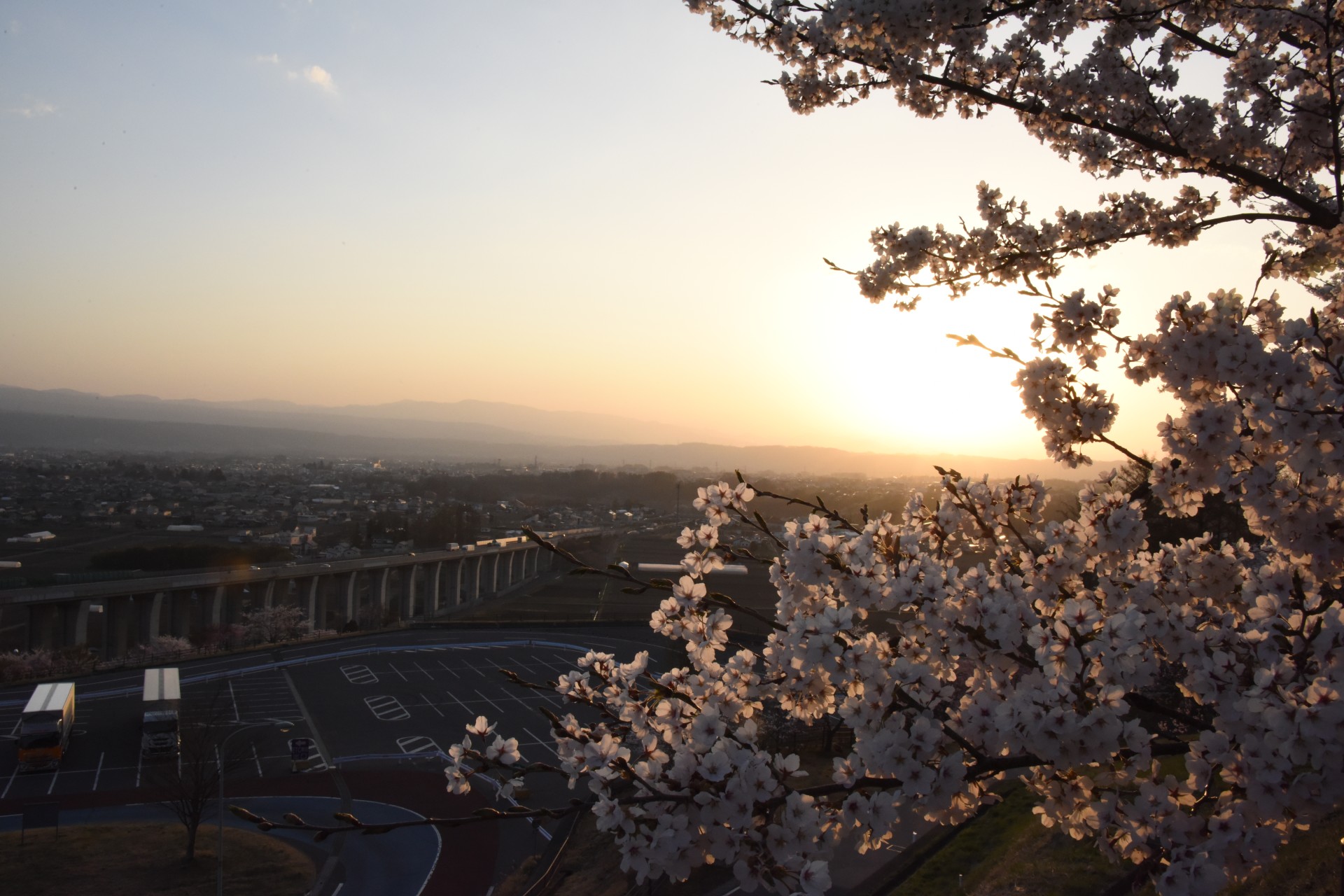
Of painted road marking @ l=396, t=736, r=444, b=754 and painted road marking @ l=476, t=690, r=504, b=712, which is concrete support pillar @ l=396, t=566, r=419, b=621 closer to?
painted road marking @ l=476, t=690, r=504, b=712

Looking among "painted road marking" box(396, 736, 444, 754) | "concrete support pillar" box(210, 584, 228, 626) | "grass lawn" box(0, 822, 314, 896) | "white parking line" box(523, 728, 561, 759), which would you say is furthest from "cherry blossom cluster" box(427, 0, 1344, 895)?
"concrete support pillar" box(210, 584, 228, 626)

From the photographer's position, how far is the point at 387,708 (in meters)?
24.4

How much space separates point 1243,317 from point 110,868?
760 inches

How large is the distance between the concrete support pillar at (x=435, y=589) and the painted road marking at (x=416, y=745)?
29.9 m

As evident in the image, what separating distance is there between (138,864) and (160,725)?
634 cm

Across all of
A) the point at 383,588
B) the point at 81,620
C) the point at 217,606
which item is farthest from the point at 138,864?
the point at 383,588

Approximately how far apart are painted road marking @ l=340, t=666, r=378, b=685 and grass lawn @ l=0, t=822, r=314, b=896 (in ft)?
34.0

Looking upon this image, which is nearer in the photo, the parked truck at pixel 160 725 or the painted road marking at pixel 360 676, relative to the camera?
the parked truck at pixel 160 725

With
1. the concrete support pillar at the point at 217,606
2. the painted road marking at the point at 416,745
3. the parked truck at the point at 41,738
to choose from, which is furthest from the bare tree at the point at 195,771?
the concrete support pillar at the point at 217,606

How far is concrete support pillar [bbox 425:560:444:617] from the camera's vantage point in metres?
51.4

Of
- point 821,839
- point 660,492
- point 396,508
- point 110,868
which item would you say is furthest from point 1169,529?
point 660,492

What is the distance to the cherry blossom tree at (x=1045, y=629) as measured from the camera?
2303 mm

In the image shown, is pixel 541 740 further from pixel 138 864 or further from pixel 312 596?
pixel 312 596

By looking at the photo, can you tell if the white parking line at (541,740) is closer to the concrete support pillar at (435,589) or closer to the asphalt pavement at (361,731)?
the asphalt pavement at (361,731)
